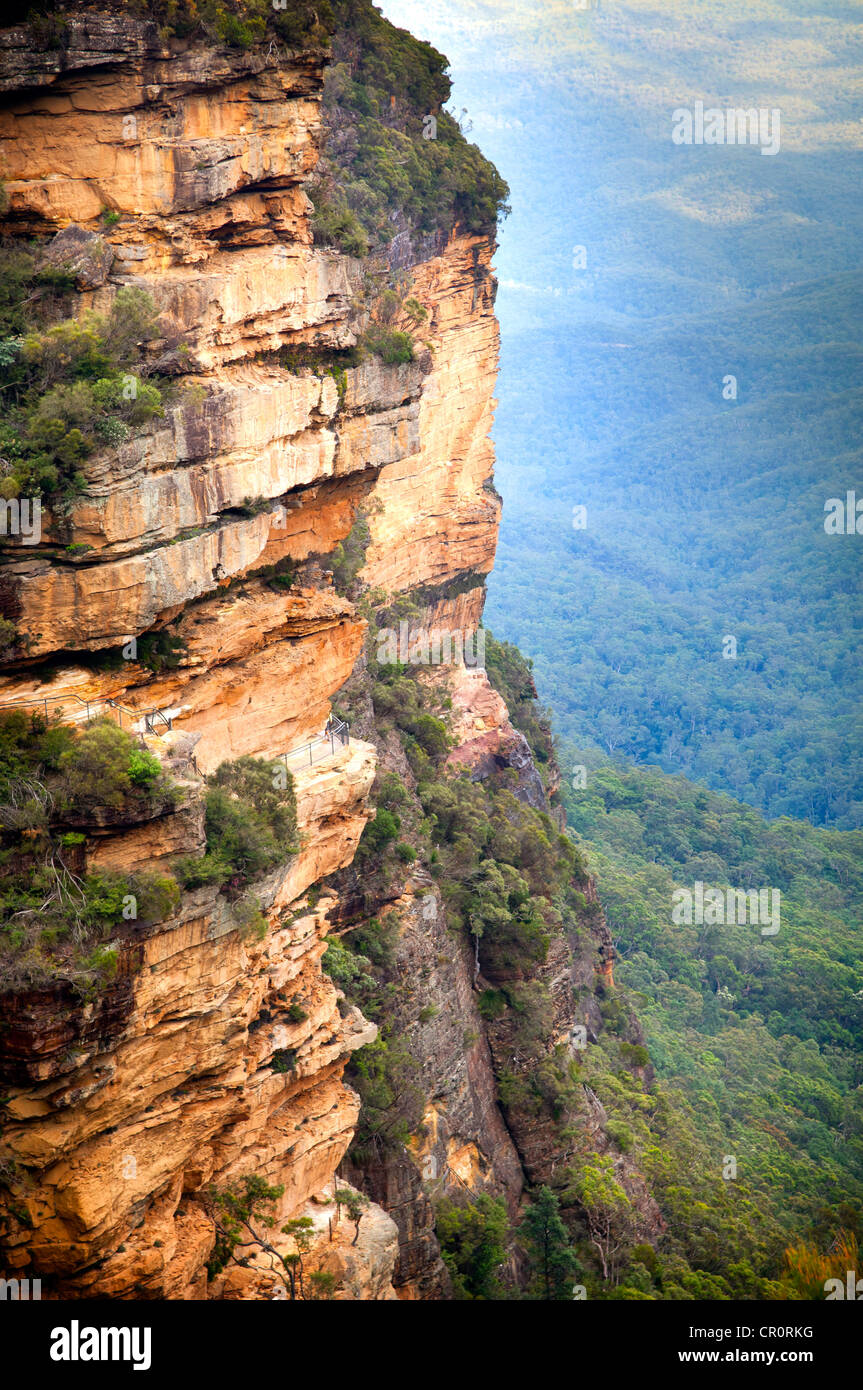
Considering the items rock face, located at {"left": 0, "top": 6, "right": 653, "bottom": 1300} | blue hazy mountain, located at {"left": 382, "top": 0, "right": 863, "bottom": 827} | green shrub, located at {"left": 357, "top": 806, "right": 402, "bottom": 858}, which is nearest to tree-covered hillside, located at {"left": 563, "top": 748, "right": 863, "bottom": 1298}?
green shrub, located at {"left": 357, "top": 806, "right": 402, "bottom": 858}

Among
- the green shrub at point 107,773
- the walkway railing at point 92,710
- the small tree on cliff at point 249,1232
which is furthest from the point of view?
the small tree on cliff at point 249,1232

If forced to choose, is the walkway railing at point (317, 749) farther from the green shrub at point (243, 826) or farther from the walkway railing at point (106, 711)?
the green shrub at point (243, 826)

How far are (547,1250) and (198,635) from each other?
20.3m

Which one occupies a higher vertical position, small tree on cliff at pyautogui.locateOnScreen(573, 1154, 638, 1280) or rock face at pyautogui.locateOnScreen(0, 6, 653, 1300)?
rock face at pyautogui.locateOnScreen(0, 6, 653, 1300)

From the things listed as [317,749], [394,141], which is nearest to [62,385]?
[317,749]

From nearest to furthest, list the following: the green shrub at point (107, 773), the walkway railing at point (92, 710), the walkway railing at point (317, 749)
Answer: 1. the green shrub at point (107, 773)
2. the walkway railing at point (92, 710)
3. the walkway railing at point (317, 749)

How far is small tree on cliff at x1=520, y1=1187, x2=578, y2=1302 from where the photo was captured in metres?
31.3

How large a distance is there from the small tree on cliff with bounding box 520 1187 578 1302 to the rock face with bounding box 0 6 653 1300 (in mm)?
6098

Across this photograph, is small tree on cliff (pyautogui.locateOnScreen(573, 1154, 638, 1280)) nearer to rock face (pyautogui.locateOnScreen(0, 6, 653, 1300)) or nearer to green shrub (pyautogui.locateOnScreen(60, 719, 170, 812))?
rock face (pyautogui.locateOnScreen(0, 6, 653, 1300))

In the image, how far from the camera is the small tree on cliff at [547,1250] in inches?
1231

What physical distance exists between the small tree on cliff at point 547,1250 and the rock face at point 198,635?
6098 mm

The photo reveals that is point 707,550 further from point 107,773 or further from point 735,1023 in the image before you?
point 107,773

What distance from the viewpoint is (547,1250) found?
1257 inches

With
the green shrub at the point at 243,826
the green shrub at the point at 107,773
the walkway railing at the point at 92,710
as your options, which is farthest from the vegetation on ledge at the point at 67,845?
the green shrub at the point at 243,826
